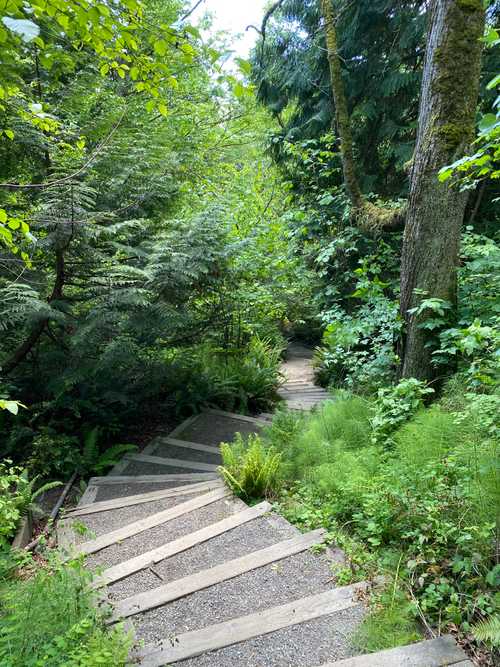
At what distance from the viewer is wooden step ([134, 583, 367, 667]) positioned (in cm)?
202

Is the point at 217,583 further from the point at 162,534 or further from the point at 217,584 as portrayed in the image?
the point at 162,534

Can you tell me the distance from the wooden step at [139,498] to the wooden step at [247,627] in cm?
180

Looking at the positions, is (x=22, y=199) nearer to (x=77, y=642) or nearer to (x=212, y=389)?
(x=212, y=389)

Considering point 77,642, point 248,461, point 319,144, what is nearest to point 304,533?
point 248,461

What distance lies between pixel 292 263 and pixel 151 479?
15.7 ft

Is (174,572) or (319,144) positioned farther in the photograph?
(319,144)

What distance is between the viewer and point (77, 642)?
1.95 m

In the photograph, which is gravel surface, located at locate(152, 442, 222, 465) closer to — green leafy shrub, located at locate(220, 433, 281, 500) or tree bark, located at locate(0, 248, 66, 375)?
green leafy shrub, located at locate(220, 433, 281, 500)

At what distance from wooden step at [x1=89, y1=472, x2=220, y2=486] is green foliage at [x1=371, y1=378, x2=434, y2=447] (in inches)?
74.9

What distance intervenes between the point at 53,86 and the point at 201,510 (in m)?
5.36

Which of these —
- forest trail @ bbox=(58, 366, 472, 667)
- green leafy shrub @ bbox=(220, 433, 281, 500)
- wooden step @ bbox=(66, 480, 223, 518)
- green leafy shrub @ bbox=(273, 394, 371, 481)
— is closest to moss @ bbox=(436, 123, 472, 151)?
green leafy shrub @ bbox=(273, 394, 371, 481)

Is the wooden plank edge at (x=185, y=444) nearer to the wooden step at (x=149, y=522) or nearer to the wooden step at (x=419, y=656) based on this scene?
the wooden step at (x=149, y=522)

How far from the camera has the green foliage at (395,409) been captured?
3.56m

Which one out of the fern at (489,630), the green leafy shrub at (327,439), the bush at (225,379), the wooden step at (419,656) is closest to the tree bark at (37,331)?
the bush at (225,379)
